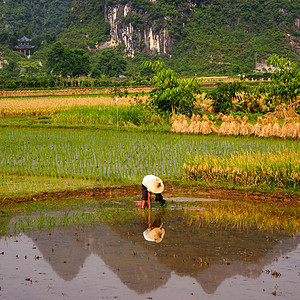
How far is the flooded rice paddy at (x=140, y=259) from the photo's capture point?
7375 millimetres

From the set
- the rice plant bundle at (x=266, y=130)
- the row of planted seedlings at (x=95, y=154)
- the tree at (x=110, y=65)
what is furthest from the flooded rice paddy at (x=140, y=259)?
the tree at (x=110, y=65)

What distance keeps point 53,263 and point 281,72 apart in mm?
25258

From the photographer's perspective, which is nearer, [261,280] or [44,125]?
[261,280]

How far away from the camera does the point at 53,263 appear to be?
8391 mm

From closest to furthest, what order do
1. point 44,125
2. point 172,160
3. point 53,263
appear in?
1. point 53,263
2. point 172,160
3. point 44,125

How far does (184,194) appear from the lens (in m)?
13.2

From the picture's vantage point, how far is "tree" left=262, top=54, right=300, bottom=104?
98.9ft

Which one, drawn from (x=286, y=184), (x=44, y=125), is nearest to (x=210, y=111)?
(x=44, y=125)

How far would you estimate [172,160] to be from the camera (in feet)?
57.2

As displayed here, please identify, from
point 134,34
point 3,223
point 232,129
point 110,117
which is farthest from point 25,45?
point 3,223

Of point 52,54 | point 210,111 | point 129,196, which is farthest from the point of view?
point 52,54

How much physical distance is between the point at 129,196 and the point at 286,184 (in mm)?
3773

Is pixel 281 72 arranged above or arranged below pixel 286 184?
above

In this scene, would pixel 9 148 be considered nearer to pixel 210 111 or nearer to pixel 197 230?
pixel 197 230
